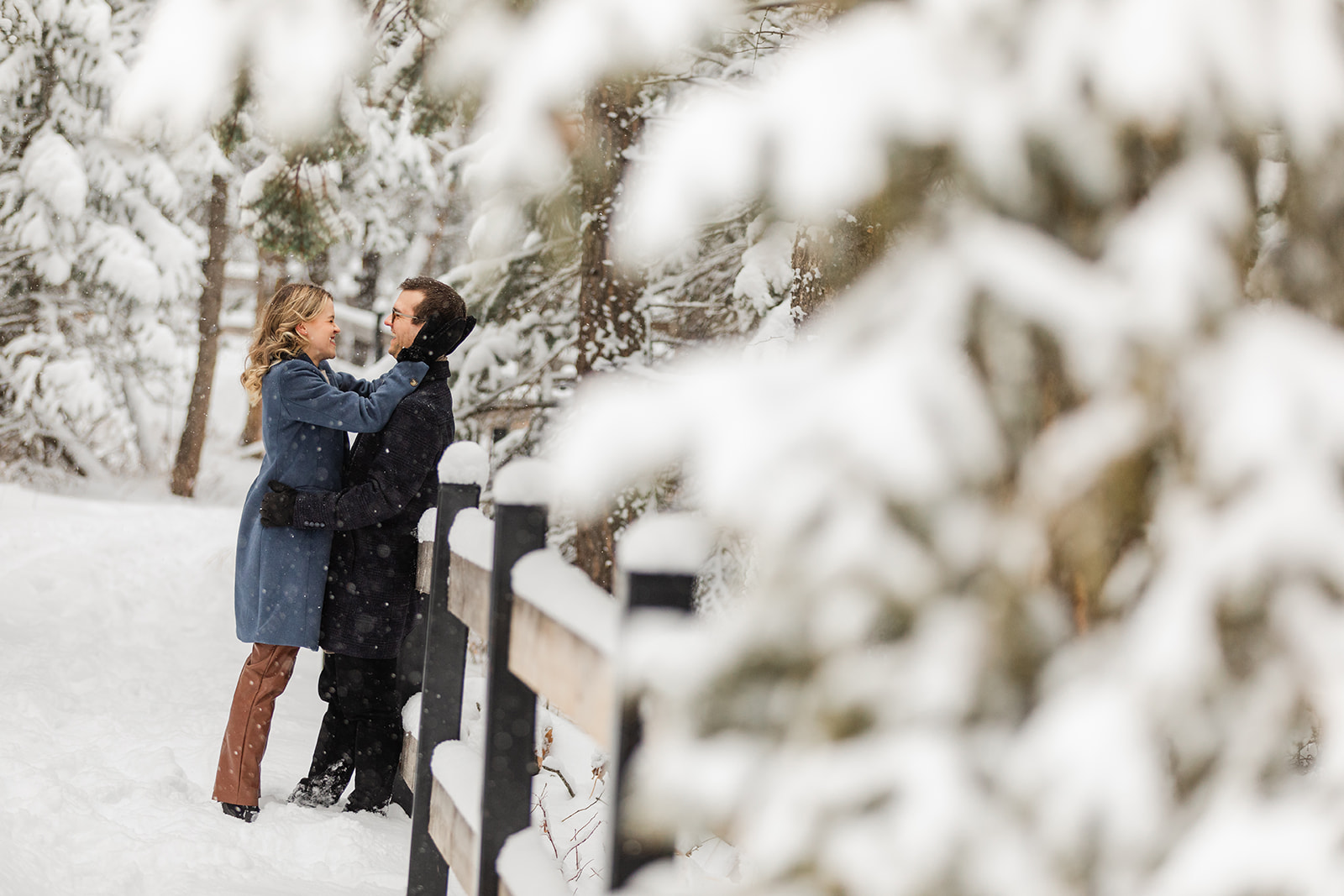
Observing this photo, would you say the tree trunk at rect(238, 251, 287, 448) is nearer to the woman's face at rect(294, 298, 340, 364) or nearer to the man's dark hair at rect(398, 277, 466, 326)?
the woman's face at rect(294, 298, 340, 364)

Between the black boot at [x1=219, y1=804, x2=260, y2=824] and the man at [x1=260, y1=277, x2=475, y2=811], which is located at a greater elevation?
the man at [x1=260, y1=277, x2=475, y2=811]

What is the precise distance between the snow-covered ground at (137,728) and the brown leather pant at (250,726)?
10 cm

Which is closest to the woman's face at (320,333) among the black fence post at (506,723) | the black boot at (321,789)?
the black boot at (321,789)

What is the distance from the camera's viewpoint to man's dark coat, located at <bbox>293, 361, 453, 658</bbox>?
13.2 feet

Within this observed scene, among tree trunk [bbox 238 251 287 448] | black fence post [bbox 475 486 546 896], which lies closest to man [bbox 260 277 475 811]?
black fence post [bbox 475 486 546 896]

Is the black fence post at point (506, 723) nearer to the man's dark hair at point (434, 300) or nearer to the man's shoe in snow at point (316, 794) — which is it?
the man's dark hair at point (434, 300)

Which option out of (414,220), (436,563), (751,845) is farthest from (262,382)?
(414,220)

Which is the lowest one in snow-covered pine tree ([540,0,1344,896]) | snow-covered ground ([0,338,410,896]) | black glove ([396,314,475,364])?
snow-covered ground ([0,338,410,896])

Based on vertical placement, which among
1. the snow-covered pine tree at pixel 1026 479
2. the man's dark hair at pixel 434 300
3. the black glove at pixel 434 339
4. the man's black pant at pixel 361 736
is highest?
the man's dark hair at pixel 434 300

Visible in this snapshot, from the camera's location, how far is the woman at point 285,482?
4043 millimetres

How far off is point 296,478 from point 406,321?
736 mm

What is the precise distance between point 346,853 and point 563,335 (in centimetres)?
467

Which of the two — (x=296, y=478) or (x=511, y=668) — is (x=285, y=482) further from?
(x=511, y=668)

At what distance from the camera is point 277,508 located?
403 cm
